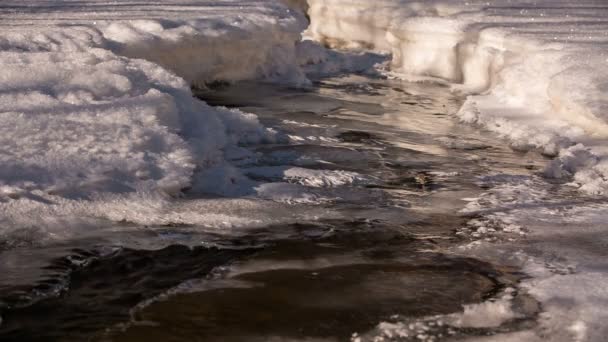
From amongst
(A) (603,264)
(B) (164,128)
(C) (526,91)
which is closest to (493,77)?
(C) (526,91)

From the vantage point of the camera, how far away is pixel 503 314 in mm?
3346

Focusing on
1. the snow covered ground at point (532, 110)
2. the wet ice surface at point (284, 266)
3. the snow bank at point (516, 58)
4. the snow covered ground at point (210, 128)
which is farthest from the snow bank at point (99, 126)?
the snow bank at point (516, 58)

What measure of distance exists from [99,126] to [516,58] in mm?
5044

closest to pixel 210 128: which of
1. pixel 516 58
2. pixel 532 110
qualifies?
pixel 532 110

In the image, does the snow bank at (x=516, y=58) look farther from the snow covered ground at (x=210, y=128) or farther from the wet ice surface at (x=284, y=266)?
the wet ice surface at (x=284, y=266)

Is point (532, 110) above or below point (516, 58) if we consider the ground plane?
below

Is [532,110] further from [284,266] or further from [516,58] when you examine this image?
[284,266]

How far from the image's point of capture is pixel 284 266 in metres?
3.85

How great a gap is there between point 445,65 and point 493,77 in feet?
5.51

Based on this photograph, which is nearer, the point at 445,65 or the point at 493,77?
the point at 493,77

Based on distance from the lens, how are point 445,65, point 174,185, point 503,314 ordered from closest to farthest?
point 503,314 < point 174,185 < point 445,65

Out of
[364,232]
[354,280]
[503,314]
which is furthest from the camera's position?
[364,232]

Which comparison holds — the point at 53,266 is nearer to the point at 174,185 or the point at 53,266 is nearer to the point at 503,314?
the point at 174,185

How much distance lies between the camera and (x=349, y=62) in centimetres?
1227
